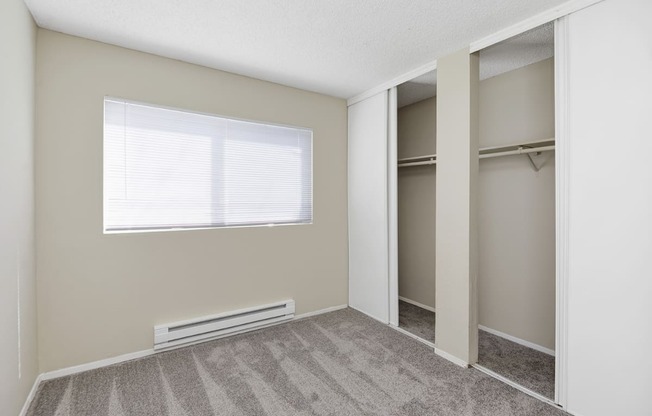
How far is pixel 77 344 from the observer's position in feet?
7.63

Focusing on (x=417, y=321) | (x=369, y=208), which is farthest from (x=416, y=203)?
Result: (x=417, y=321)

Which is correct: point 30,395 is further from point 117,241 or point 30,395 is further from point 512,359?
point 512,359

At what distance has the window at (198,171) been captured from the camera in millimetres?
2486

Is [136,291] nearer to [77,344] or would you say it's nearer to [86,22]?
[77,344]

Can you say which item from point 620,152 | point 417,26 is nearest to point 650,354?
point 620,152

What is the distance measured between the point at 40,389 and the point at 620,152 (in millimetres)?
3918

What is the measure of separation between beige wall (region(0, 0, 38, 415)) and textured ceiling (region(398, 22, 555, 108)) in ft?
9.69

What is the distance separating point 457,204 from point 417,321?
1.52m

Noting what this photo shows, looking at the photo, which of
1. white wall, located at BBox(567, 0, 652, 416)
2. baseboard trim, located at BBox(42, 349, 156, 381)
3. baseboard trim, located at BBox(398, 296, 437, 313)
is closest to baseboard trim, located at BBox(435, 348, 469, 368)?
white wall, located at BBox(567, 0, 652, 416)

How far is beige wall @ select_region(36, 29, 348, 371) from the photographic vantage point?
224 centimetres

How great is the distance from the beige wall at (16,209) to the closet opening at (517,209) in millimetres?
3034

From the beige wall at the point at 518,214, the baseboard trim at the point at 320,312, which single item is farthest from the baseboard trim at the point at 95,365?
the beige wall at the point at 518,214

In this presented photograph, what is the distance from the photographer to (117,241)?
2.46 m

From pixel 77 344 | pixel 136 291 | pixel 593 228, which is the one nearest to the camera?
pixel 593 228
